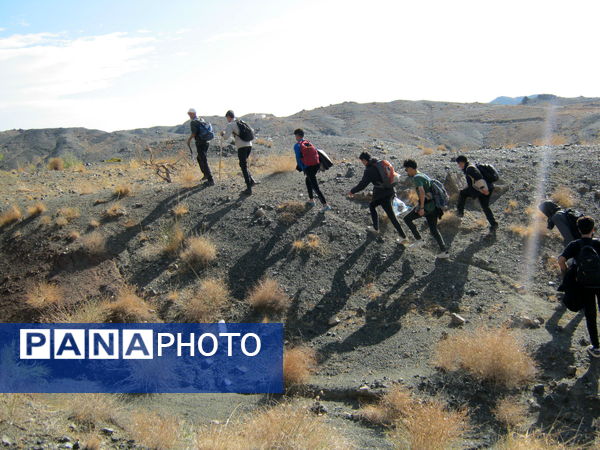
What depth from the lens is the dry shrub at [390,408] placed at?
18.5ft

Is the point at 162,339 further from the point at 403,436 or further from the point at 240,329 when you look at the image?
the point at 403,436

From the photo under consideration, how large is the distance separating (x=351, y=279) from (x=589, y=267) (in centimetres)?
400

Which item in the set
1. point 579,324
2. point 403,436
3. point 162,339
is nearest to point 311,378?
point 403,436

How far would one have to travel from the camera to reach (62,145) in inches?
2474

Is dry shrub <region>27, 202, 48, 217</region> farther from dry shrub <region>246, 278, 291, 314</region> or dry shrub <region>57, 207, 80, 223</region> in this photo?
dry shrub <region>246, 278, 291, 314</region>

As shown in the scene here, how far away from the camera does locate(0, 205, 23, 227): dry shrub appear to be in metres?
10.9

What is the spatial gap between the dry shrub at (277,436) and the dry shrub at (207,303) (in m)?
2.93

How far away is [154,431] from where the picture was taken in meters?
5.04

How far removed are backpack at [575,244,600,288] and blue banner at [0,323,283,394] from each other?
4014 millimetres

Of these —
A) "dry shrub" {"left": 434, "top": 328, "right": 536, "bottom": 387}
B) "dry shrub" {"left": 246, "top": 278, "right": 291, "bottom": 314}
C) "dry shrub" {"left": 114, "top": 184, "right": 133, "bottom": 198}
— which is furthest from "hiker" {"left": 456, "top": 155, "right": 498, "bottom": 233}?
"dry shrub" {"left": 114, "top": 184, "right": 133, "bottom": 198}

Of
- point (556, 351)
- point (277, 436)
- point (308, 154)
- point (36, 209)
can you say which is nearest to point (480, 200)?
point (308, 154)

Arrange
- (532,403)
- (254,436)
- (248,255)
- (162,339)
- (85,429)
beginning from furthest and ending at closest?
(248,255), (162,339), (532,403), (85,429), (254,436)

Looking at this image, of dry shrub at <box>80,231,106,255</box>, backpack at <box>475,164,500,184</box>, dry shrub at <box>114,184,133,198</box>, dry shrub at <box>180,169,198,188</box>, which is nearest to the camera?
backpack at <box>475,164,500,184</box>

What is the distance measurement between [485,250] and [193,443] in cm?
676
